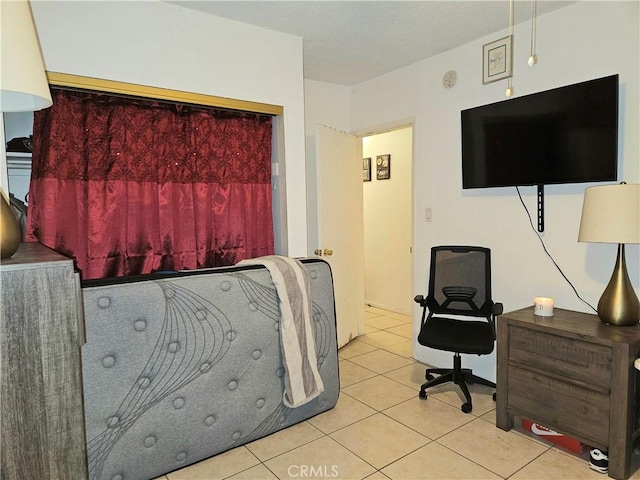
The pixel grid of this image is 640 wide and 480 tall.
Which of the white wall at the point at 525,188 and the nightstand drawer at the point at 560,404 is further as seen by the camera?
the white wall at the point at 525,188

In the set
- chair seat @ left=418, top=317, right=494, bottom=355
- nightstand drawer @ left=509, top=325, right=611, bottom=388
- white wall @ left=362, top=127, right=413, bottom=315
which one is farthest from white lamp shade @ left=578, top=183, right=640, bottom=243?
white wall @ left=362, top=127, right=413, bottom=315

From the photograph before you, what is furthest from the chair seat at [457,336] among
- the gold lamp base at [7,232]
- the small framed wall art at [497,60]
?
the gold lamp base at [7,232]

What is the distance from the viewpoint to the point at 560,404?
224 centimetres

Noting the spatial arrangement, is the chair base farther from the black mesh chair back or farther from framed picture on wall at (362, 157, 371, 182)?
framed picture on wall at (362, 157, 371, 182)

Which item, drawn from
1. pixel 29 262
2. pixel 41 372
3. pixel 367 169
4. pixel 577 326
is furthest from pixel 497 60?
pixel 41 372

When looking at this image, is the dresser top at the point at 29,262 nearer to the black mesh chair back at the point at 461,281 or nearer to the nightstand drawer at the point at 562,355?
the nightstand drawer at the point at 562,355

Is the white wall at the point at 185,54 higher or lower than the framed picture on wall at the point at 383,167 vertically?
higher

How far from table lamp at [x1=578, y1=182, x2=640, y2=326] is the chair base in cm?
96

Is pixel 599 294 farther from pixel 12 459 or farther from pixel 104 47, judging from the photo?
pixel 104 47

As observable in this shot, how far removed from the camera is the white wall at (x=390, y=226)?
504cm

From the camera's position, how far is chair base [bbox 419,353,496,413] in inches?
108

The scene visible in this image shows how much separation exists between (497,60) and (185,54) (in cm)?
214

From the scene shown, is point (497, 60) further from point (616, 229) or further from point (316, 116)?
point (316, 116)

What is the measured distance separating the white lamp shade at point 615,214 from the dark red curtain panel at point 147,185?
84.8 inches
